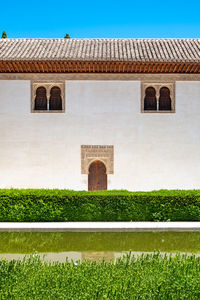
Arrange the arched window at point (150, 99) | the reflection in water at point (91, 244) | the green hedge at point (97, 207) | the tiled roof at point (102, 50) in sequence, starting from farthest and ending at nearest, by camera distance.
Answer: the arched window at point (150, 99), the tiled roof at point (102, 50), the green hedge at point (97, 207), the reflection in water at point (91, 244)

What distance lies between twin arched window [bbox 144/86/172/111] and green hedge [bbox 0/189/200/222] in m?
3.32

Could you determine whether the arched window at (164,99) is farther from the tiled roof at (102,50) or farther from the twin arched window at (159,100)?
the tiled roof at (102,50)

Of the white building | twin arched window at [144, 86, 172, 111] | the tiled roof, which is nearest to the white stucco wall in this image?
the white building

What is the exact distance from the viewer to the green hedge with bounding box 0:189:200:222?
7652 mm

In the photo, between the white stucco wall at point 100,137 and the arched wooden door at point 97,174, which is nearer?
the white stucco wall at point 100,137

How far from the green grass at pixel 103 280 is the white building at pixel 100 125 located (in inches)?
239

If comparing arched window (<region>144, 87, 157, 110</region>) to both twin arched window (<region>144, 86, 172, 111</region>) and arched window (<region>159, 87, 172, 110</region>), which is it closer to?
twin arched window (<region>144, 86, 172, 111</region>)

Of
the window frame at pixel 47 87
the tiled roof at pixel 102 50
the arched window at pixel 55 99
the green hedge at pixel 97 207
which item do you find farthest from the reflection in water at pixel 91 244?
the tiled roof at pixel 102 50

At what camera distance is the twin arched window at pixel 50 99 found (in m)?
10.2

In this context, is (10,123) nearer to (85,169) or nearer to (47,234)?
(85,169)

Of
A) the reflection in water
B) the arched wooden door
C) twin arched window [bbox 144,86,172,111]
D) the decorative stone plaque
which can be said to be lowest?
the reflection in water

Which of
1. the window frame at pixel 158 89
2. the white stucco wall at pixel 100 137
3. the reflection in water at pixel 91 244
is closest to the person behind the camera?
the reflection in water at pixel 91 244

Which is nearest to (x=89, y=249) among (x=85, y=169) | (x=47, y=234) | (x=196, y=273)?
(x=47, y=234)

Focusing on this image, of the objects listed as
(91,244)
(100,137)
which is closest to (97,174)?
(100,137)
